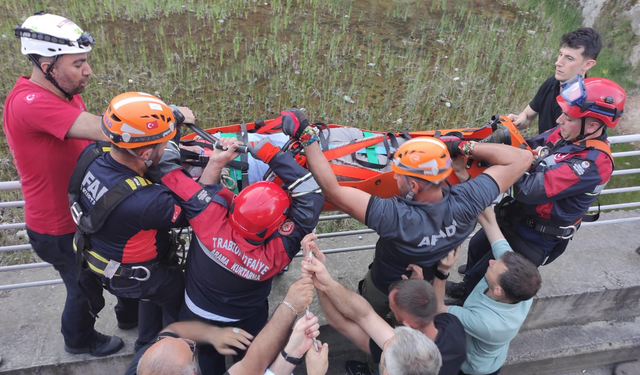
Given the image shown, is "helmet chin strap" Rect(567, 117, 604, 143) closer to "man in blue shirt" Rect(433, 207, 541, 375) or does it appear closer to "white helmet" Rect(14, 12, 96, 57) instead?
"man in blue shirt" Rect(433, 207, 541, 375)

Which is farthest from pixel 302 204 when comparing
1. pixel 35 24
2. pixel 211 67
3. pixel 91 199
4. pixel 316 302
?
pixel 211 67

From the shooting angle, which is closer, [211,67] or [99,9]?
[211,67]

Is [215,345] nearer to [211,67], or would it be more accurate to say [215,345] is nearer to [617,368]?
[617,368]

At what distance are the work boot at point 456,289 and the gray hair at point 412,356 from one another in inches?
66.6

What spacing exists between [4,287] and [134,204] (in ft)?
5.84

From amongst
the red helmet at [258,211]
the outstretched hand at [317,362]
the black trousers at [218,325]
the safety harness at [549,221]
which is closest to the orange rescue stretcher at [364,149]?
the safety harness at [549,221]

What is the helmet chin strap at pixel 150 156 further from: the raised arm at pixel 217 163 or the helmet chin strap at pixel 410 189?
the helmet chin strap at pixel 410 189

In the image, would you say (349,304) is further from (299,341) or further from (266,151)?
(266,151)

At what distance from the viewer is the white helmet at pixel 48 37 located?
2.38 m

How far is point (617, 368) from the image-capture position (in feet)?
12.6

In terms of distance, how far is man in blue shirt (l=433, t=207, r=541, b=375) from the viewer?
2486 millimetres

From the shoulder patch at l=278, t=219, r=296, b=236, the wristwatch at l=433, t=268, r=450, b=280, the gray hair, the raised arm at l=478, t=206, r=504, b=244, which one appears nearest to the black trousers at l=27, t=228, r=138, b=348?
the shoulder patch at l=278, t=219, r=296, b=236

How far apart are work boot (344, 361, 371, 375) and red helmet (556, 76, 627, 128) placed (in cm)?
231

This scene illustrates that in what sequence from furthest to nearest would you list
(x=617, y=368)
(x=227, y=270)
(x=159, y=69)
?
(x=159, y=69), (x=617, y=368), (x=227, y=270)
